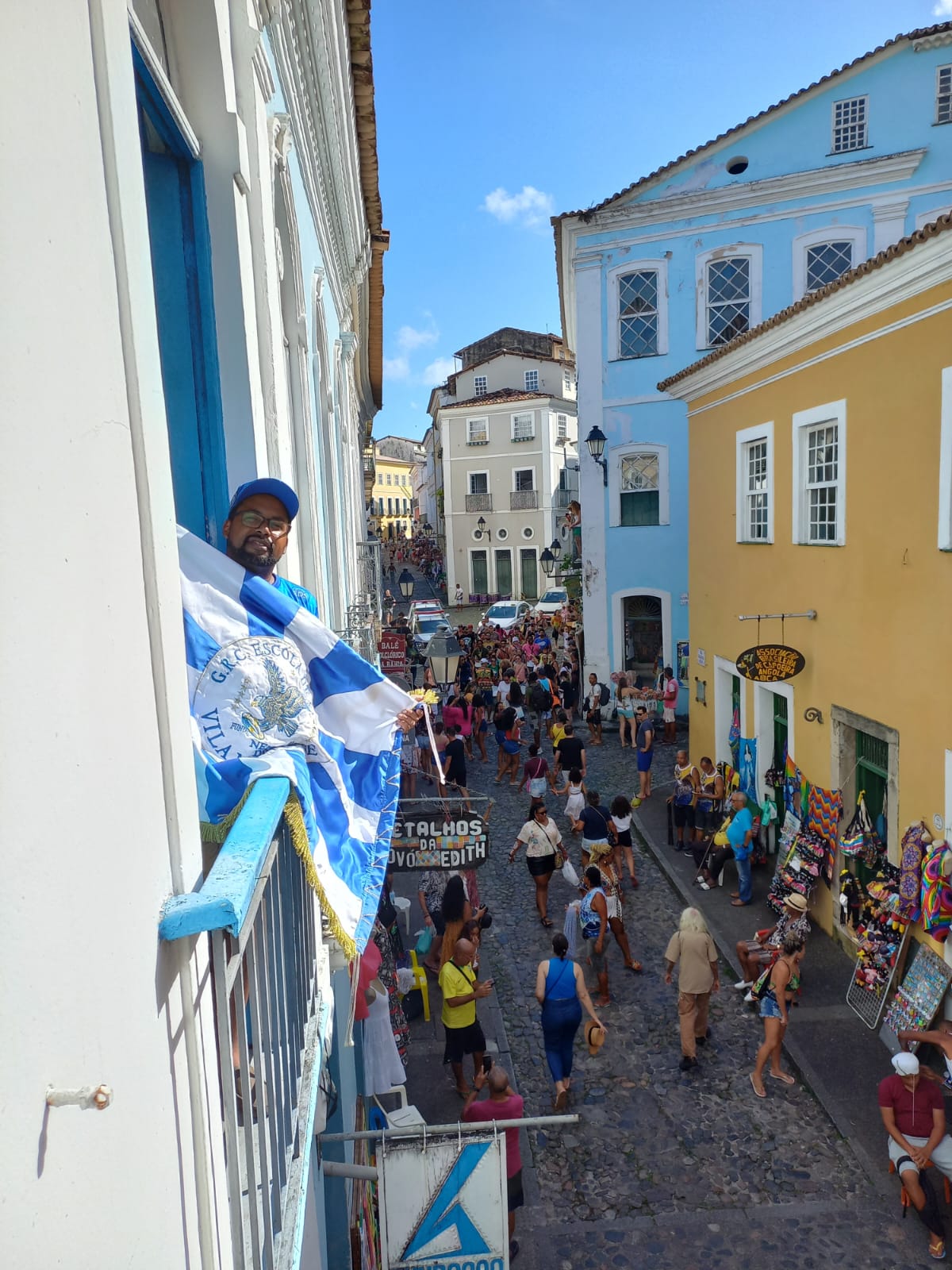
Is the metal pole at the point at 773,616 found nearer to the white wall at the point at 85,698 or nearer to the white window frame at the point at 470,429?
the white wall at the point at 85,698

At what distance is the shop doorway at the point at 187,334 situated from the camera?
3.29 m

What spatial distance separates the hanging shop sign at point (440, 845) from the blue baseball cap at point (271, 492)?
192 inches

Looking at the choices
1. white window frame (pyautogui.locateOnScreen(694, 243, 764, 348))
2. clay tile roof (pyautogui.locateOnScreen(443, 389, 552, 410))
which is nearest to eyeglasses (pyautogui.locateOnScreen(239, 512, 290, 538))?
white window frame (pyautogui.locateOnScreen(694, 243, 764, 348))

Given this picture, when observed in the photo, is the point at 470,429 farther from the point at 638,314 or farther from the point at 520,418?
the point at 638,314

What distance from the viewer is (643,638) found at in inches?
862

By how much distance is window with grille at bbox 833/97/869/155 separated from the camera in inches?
729

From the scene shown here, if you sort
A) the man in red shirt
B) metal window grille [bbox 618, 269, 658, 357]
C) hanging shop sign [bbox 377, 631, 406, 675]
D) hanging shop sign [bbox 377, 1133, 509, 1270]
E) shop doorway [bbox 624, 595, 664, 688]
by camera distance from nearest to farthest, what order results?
hanging shop sign [bbox 377, 1133, 509, 1270] < the man in red shirt < hanging shop sign [bbox 377, 631, 406, 675] < metal window grille [bbox 618, 269, 658, 357] < shop doorway [bbox 624, 595, 664, 688]

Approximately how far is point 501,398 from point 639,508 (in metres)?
25.3

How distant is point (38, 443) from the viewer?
1.22 meters

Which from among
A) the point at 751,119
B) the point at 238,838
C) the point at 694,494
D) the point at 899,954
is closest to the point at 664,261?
the point at 751,119

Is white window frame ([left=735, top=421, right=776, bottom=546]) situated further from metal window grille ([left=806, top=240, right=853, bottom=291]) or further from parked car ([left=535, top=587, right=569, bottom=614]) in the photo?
parked car ([left=535, top=587, right=569, bottom=614])

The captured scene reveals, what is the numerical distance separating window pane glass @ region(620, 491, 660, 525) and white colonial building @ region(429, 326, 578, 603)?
75.6ft

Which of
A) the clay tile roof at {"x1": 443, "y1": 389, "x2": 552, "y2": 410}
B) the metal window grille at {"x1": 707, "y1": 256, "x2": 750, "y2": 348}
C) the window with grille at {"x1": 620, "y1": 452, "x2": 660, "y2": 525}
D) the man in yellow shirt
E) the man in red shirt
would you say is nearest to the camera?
the man in red shirt

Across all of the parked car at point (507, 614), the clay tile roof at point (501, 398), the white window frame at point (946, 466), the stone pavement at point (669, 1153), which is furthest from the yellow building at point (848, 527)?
the clay tile roof at point (501, 398)
